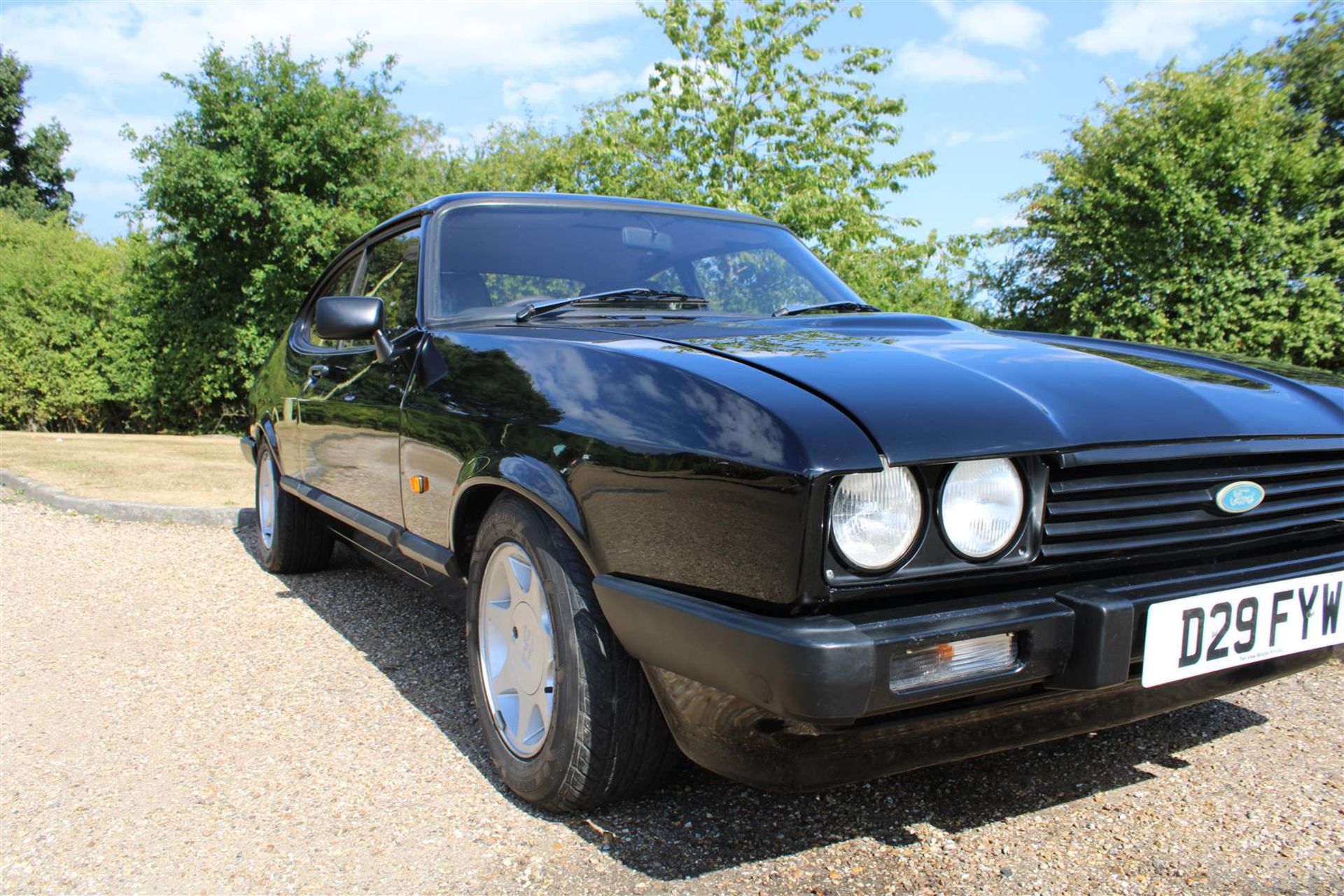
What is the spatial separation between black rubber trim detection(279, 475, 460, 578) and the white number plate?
1741 millimetres

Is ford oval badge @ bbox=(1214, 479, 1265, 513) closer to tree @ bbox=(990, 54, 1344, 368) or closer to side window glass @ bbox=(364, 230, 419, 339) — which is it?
side window glass @ bbox=(364, 230, 419, 339)

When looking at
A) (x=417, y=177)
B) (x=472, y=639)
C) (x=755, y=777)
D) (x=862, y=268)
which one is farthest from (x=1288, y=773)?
(x=417, y=177)

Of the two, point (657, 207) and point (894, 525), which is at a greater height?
point (657, 207)

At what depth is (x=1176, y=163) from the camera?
1174cm

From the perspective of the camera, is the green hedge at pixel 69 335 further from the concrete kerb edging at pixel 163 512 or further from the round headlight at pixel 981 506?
the round headlight at pixel 981 506

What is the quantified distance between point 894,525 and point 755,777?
0.55 metres

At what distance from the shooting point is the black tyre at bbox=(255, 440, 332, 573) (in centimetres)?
460

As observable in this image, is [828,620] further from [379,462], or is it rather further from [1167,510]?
[379,462]

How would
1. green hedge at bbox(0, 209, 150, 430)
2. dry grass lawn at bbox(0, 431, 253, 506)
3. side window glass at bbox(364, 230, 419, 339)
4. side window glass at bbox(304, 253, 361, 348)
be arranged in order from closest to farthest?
side window glass at bbox(364, 230, 419, 339) → side window glass at bbox(304, 253, 361, 348) → dry grass lawn at bbox(0, 431, 253, 506) → green hedge at bbox(0, 209, 150, 430)

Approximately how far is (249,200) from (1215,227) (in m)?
11.8

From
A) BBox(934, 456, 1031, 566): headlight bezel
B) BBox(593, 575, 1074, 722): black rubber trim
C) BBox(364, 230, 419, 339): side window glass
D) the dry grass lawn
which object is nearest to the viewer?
BBox(593, 575, 1074, 722): black rubber trim

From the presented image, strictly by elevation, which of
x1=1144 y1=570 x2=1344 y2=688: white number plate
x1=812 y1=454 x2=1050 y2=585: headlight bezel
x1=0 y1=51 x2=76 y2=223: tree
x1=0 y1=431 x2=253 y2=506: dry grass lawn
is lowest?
x1=0 y1=431 x2=253 y2=506: dry grass lawn

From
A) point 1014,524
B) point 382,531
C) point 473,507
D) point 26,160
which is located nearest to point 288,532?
point 382,531

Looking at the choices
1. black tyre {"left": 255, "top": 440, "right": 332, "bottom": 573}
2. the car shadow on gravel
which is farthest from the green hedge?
the car shadow on gravel
